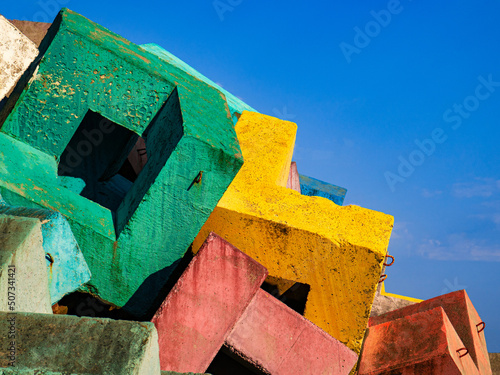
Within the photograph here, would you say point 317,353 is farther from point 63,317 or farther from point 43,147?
point 43,147

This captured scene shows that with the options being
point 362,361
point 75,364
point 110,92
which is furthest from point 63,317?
point 362,361

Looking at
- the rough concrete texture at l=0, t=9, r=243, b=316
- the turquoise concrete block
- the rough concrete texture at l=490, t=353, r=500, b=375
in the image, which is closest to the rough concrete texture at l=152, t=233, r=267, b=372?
the rough concrete texture at l=0, t=9, r=243, b=316

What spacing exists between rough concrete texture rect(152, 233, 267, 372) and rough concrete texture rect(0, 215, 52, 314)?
65cm

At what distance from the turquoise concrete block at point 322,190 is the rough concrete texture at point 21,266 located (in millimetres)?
4649

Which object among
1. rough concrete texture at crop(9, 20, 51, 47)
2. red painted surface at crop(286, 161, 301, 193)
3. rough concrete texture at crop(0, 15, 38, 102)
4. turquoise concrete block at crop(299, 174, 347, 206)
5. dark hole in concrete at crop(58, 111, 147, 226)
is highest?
turquoise concrete block at crop(299, 174, 347, 206)

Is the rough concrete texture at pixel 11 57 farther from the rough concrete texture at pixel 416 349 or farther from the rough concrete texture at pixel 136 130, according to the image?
the rough concrete texture at pixel 416 349

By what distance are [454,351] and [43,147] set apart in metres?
3.14

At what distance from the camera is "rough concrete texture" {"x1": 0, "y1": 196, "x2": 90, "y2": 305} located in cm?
243

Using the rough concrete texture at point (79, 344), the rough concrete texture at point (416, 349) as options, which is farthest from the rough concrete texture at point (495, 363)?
the rough concrete texture at point (79, 344)

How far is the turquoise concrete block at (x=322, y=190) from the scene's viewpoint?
659 cm

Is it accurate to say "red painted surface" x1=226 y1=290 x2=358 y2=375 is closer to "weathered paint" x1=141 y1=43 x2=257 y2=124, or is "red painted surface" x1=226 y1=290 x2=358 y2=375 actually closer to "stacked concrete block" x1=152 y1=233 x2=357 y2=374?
"stacked concrete block" x1=152 y1=233 x2=357 y2=374

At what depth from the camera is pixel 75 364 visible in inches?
57.2

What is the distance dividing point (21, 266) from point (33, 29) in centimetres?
377

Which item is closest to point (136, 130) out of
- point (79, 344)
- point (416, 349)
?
Result: point (79, 344)
